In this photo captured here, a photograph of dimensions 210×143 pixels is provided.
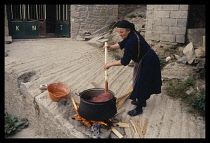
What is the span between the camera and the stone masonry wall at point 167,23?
6734mm

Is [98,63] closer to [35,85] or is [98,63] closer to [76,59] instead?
[76,59]

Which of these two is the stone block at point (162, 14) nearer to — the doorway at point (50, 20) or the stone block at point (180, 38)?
the stone block at point (180, 38)

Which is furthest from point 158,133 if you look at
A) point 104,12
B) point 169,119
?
point 104,12

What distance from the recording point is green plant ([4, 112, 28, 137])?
518 cm

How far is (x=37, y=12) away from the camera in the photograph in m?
10.5

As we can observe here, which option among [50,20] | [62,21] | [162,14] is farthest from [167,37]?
[50,20]

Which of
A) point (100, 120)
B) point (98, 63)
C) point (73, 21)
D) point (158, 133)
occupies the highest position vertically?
point (73, 21)

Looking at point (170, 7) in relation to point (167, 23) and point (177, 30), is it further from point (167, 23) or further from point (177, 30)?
point (177, 30)

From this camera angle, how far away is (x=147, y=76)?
4105 mm

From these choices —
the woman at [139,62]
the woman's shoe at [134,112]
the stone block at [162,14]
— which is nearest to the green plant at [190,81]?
the woman at [139,62]

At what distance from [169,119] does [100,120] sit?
1472 mm

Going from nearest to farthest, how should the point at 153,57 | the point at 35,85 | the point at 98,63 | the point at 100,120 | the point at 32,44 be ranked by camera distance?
1. the point at 100,120
2. the point at 153,57
3. the point at 35,85
4. the point at 98,63
5. the point at 32,44

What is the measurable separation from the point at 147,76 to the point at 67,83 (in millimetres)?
2336

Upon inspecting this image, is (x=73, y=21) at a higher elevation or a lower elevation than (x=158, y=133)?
higher
